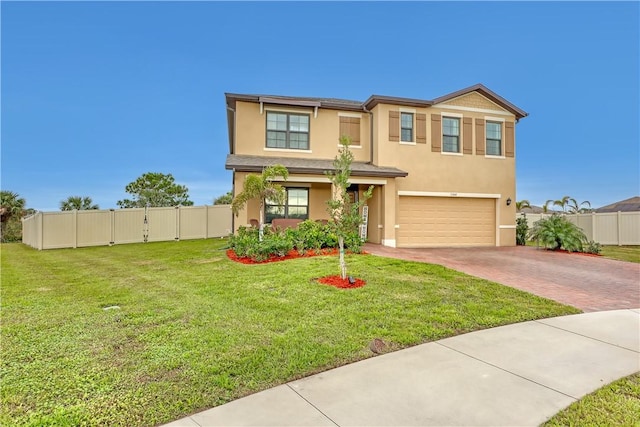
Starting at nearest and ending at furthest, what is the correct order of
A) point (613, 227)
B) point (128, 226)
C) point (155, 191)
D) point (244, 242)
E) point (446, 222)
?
point (244, 242)
point (446, 222)
point (128, 226)
point (613, 227)
point (155, 191)

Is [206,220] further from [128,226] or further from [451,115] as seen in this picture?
[451,115]

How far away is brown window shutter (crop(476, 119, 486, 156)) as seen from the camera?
1614 centimetres

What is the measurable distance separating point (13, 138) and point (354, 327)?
22.1m

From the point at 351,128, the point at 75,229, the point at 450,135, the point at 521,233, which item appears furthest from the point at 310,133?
the point at 75,229

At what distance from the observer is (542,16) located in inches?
591

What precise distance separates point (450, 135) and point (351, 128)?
4.66 metres

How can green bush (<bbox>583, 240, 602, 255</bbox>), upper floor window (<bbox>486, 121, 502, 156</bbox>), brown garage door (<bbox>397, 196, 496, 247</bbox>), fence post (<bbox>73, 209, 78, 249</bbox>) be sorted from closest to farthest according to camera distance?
green bush (<bbox>583, 240, 602, 255</bbox>) → brown garage door (<bbox>397, 196, 496, 247</bbox>) → upper floor window (<bbox>486, 121, 502, 156</bbox>) → fence post (<bbox>73, 209, 78, 249</bbox>)

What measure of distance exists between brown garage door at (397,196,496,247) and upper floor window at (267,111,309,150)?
5285 millimetres

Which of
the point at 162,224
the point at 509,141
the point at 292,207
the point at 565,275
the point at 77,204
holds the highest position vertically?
the point at 509,141

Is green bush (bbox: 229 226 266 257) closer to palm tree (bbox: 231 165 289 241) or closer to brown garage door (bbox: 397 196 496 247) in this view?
palm tree (bbox: 231 165 289 241)

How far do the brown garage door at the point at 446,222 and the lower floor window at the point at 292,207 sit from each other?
4.33 meters

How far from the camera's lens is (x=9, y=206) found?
24.9 m

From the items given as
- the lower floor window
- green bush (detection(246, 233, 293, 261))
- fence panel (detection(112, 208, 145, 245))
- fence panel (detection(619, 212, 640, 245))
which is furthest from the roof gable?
fence panel (detection(112, 208, 145, 245))

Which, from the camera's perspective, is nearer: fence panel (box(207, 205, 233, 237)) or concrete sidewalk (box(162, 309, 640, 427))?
concrete sidewalk (box(162, 309, 640, 427))
